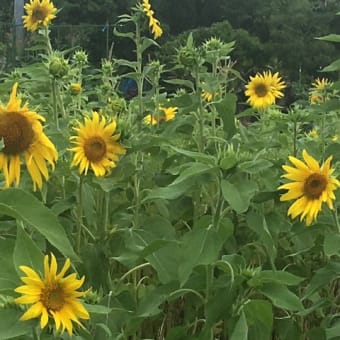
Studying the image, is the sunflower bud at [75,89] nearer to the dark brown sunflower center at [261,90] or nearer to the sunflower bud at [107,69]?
the sunflower bud at [107,69]

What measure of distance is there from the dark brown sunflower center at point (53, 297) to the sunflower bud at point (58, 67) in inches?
21.4

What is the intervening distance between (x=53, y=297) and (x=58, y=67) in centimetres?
55

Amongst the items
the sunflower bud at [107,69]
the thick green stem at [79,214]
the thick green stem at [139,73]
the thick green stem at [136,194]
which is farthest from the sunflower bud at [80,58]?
the thick green stem at [79,214]

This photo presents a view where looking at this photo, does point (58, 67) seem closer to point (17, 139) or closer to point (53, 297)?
point (17, 139)

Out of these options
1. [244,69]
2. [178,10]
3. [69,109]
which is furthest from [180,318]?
[178,10]

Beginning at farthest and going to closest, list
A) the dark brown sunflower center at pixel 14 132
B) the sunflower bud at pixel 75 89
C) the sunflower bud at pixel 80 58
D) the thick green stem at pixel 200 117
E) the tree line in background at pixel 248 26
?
1. the tree line in background at pixel 248 26
2. the sunflower bud at pixel 80 58
3. the sunflower bud at pixel 75 89
4. the thick green stem at pixel 200 117
5. the dark brown sunflower center at pixel 14 132

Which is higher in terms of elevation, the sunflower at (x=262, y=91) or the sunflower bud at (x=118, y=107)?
the sunflower bud at (x=118, y=107)

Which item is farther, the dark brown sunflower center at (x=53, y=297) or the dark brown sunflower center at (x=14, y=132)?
the dark brown sunflower center at (x=14, y=132)

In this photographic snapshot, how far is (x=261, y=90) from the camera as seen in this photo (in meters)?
2.00

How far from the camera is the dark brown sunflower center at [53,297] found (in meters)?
0.77

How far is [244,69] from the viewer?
231 inches

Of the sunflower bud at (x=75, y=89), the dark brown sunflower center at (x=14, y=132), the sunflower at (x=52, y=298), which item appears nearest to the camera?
the sunflower at (x=52, y=298)

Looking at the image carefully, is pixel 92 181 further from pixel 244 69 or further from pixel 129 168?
pixel 244 69

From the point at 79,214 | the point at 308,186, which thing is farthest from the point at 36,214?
the point at 308,186
